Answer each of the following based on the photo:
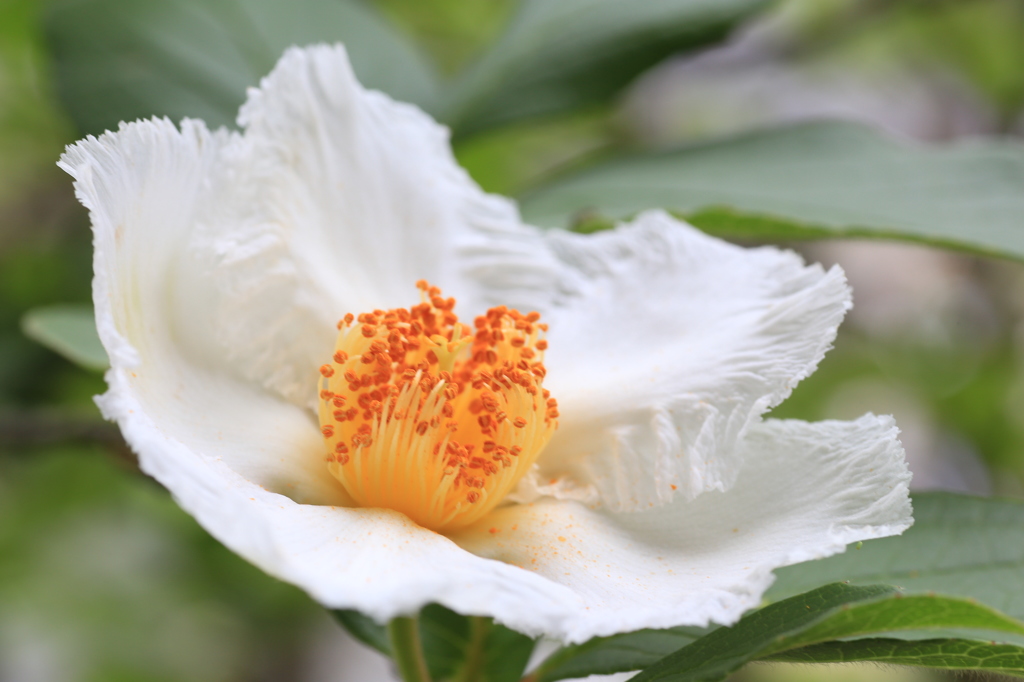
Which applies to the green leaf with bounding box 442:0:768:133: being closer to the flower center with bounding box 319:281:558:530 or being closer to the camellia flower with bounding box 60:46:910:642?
the camellia flower with bounding box 60:46:910:642

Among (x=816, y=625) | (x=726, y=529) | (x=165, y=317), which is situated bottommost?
(x=816, y=625)

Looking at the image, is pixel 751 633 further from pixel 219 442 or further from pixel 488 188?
pixel 488 188

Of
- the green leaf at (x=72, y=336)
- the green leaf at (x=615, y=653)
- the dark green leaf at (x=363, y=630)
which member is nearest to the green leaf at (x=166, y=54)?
the green leaf at (x=72, y=336)

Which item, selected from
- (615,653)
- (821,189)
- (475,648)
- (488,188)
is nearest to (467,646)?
(475,648)

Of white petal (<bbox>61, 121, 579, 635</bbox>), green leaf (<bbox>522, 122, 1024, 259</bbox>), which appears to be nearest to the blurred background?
green leaf (<bbox>522, 122, 1024, 259</bbox>)

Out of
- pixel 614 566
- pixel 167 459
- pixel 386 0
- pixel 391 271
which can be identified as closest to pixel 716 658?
pixel 614 566
